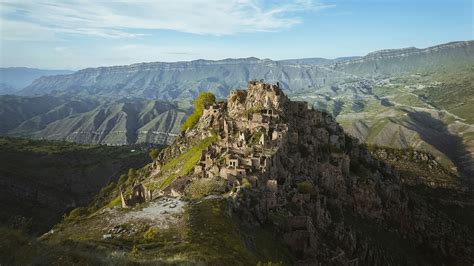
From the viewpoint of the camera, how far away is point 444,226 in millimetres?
121125

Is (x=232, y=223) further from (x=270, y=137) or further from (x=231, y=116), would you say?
(x=231, y=116)

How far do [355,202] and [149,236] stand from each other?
64249mm

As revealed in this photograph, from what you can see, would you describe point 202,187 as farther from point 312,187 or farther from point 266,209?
point 312,187

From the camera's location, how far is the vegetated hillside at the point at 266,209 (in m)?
41.1

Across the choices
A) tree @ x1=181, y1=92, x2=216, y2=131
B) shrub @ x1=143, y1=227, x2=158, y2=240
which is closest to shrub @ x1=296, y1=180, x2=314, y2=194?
shrub @ x1=143, y1=227, x2=158, y2=240

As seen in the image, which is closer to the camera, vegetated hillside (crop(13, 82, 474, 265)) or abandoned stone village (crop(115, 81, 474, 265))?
vegetated hillside (crop(13, 82, 474, 265))

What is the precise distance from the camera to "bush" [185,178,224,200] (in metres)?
60.4

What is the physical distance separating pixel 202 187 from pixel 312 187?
22.8m

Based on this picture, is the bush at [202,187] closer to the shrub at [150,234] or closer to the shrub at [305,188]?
the shrub at [150,234]

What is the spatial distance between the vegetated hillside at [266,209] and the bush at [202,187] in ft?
0.67

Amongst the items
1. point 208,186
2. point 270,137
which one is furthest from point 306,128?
point 208,186

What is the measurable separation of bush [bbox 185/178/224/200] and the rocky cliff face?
1.92 m

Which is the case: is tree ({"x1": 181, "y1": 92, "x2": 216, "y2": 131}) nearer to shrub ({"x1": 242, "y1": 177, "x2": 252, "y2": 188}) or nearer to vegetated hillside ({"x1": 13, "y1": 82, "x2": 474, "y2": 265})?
vegetated hillside ({"x1": 13, "y1": 82, "x2": 474, "y2": 265})

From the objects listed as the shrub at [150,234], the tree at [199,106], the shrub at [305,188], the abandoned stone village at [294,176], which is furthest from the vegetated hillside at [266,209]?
the tree at [199,106]
